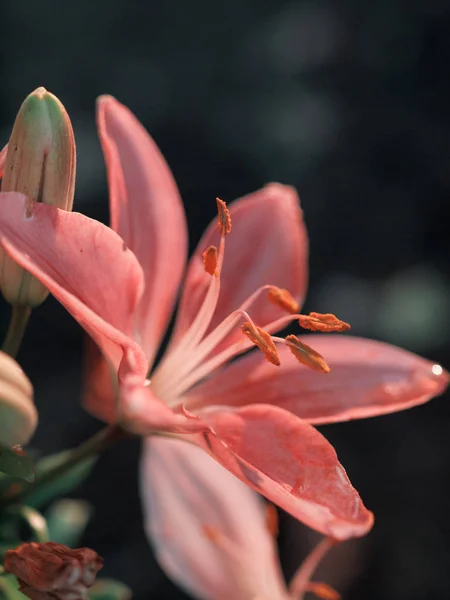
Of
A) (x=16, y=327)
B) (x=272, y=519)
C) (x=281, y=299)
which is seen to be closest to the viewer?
(x=16, y=327)

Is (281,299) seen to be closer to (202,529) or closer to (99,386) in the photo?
Result: (99,386)

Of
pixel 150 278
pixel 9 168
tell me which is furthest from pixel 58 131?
pixel 150 278

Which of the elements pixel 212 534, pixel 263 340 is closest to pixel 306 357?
pixel 263 340

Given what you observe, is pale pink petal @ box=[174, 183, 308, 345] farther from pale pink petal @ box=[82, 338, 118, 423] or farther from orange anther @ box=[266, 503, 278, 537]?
orange anther @ box=[266, 503, 278, 537]

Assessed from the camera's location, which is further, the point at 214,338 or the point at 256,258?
the point at 256,258

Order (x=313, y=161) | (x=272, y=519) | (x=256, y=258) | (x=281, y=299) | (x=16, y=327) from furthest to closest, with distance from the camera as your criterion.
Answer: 1. (x=313, y=161)
2. (x=272, y=519)
3. (x=256, y=258)
4. (x=281, y=299)
5. (x=16, y=327)

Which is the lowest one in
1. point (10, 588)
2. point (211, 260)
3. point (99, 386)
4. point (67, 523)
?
point (67, 523)

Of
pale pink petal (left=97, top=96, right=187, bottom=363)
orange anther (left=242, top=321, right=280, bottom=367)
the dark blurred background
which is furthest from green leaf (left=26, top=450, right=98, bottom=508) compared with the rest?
the dark blurred background

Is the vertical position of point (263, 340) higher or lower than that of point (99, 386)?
higher

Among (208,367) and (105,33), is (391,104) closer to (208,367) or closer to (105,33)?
(105,33)
